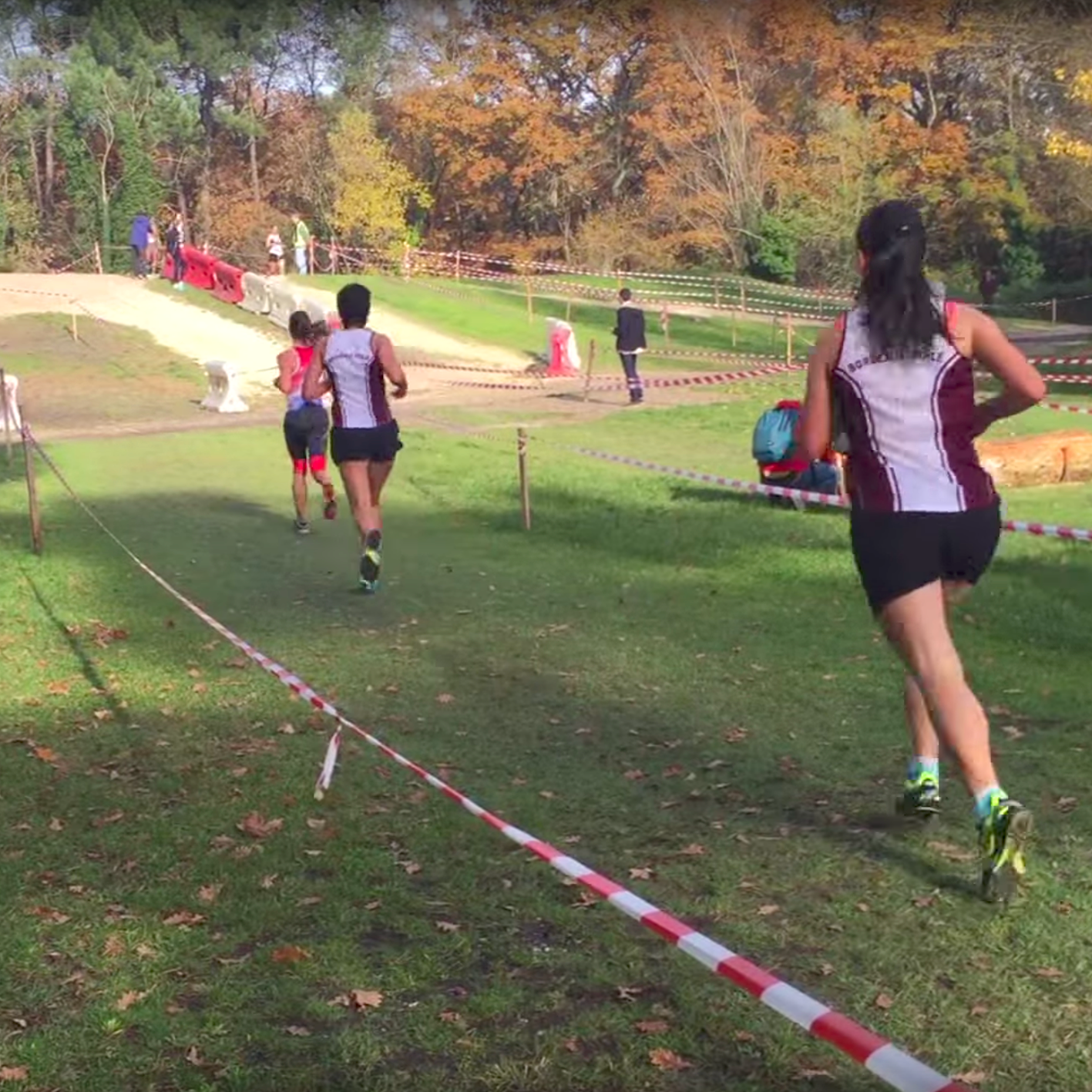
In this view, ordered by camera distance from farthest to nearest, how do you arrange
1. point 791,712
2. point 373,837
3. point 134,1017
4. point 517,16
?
point 517,16
point 791,712
point 373,837
point 134,1017

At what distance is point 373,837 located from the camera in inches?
193

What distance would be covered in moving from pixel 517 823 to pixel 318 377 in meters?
4.72

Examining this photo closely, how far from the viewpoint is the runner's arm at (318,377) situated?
353 inches

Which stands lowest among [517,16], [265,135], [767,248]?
[767,248]

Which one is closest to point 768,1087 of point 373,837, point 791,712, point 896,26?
point 373,837

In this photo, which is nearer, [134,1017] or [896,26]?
[134,1017]

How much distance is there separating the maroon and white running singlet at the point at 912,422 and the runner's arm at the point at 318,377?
17.4ft

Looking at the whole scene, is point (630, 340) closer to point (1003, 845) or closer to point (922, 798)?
point (922, 798)

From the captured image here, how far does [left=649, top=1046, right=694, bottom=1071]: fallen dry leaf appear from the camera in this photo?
10.6 ft

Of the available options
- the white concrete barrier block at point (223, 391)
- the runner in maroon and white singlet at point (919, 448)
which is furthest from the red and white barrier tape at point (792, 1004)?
the white concrete barrier block at point (223, 391)

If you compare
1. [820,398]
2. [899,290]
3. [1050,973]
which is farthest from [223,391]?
[1050,973]

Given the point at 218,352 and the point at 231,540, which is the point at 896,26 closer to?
the point at 218,352

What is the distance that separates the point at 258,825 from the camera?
16.7 feet

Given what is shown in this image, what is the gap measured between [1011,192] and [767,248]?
8.87 meters
